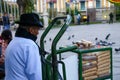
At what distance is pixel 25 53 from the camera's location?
4000 mm

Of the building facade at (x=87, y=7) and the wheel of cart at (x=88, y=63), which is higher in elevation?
the wheel of cart at (x=88, y=63)

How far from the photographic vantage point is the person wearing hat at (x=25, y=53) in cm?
401

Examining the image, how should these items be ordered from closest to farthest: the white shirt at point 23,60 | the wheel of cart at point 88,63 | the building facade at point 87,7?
the white shirt at point 23,60 < the wheel of cart at point 88,63 < the building facade at point 87,7

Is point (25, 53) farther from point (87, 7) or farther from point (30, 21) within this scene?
point (87, 7)

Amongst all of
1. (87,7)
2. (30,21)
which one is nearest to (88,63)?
(30,21)

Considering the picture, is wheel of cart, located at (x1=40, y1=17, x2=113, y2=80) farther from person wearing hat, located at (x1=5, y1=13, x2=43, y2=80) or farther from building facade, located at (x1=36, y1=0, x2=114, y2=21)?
building facade, located at (x1=36, y1=0, x2=114, y2=21)

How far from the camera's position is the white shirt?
13.1 ft

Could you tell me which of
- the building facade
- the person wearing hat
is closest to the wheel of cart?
the person wearing hat

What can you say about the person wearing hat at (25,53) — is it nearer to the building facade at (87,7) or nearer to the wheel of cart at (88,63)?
the wheel of cart at (88,63)

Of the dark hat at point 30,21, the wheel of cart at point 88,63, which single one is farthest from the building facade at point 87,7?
the dark hat at point 30,21

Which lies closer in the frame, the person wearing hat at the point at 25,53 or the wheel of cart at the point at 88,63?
the person wearing hat at the point at 25,53

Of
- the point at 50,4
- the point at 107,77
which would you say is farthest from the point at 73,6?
the point at 107,77

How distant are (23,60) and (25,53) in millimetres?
72

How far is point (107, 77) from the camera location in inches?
272
